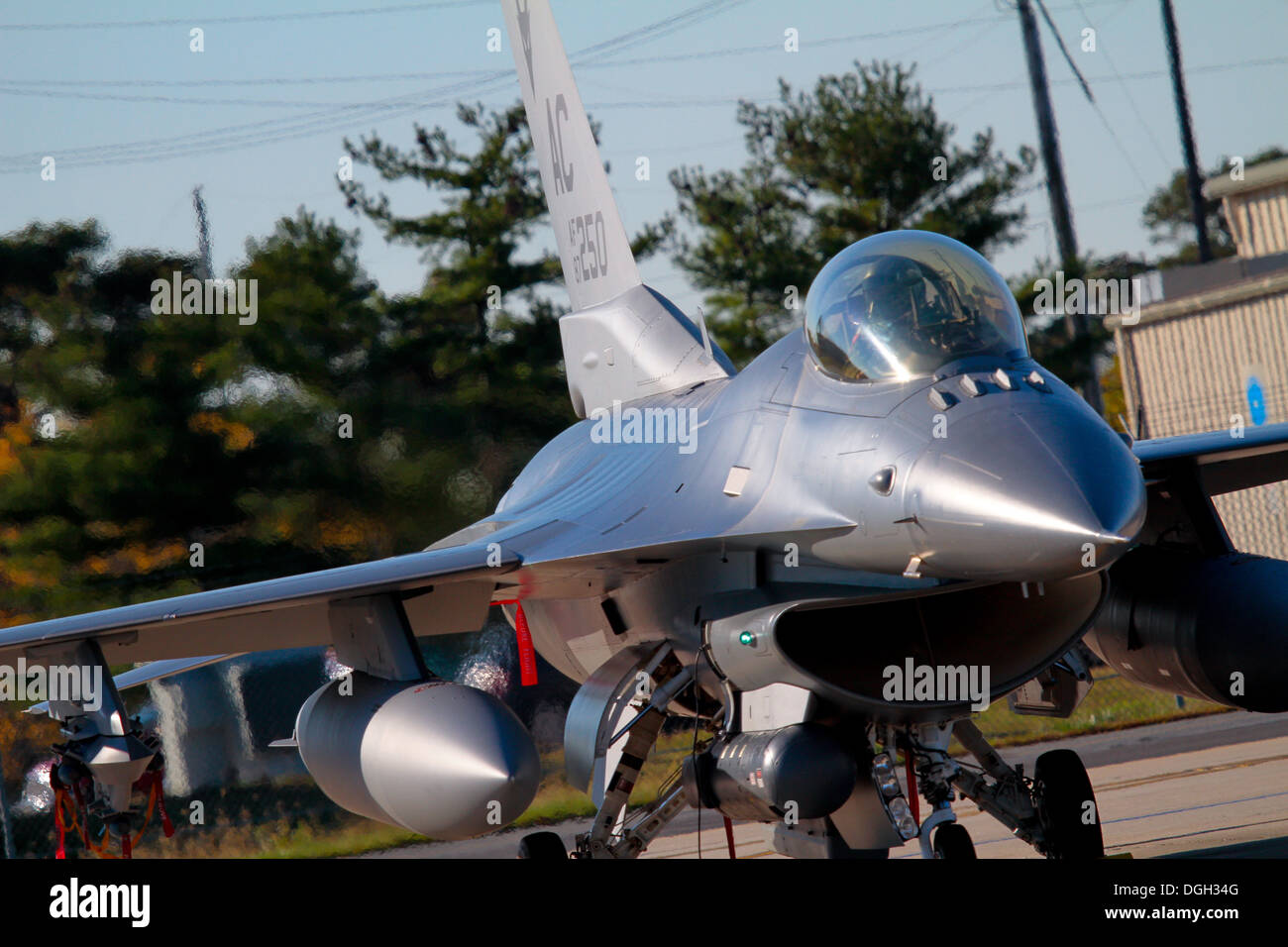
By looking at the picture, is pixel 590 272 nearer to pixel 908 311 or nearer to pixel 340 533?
pixel 908 311

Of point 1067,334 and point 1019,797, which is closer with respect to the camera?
point 1019,797

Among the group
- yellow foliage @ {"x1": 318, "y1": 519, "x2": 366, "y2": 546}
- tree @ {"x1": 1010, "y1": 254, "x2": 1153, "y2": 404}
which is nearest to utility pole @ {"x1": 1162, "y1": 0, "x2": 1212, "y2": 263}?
tree @ {"x1": 1010, "y1": 254, "x2": 1153, "y2": 404}

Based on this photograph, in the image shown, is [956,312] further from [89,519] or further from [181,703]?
[89,519]

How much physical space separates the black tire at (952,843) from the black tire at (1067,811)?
66 centimetres

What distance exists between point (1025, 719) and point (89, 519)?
10700 mm

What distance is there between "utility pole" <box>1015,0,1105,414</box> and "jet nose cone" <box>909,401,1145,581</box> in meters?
19.6

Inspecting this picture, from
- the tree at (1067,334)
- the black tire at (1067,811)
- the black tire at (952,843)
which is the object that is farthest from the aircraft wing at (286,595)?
the tree at (1067,334)

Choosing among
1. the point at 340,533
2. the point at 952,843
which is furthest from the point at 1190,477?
the point at 340,533

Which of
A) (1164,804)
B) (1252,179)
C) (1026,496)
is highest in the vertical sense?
(1252,179)

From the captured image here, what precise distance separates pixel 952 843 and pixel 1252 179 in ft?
61.3

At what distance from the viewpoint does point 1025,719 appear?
1636 centimetres

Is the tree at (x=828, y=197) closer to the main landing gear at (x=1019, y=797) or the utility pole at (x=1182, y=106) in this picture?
the utility pole at (x=1182, y=106)

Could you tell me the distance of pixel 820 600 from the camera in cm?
598
